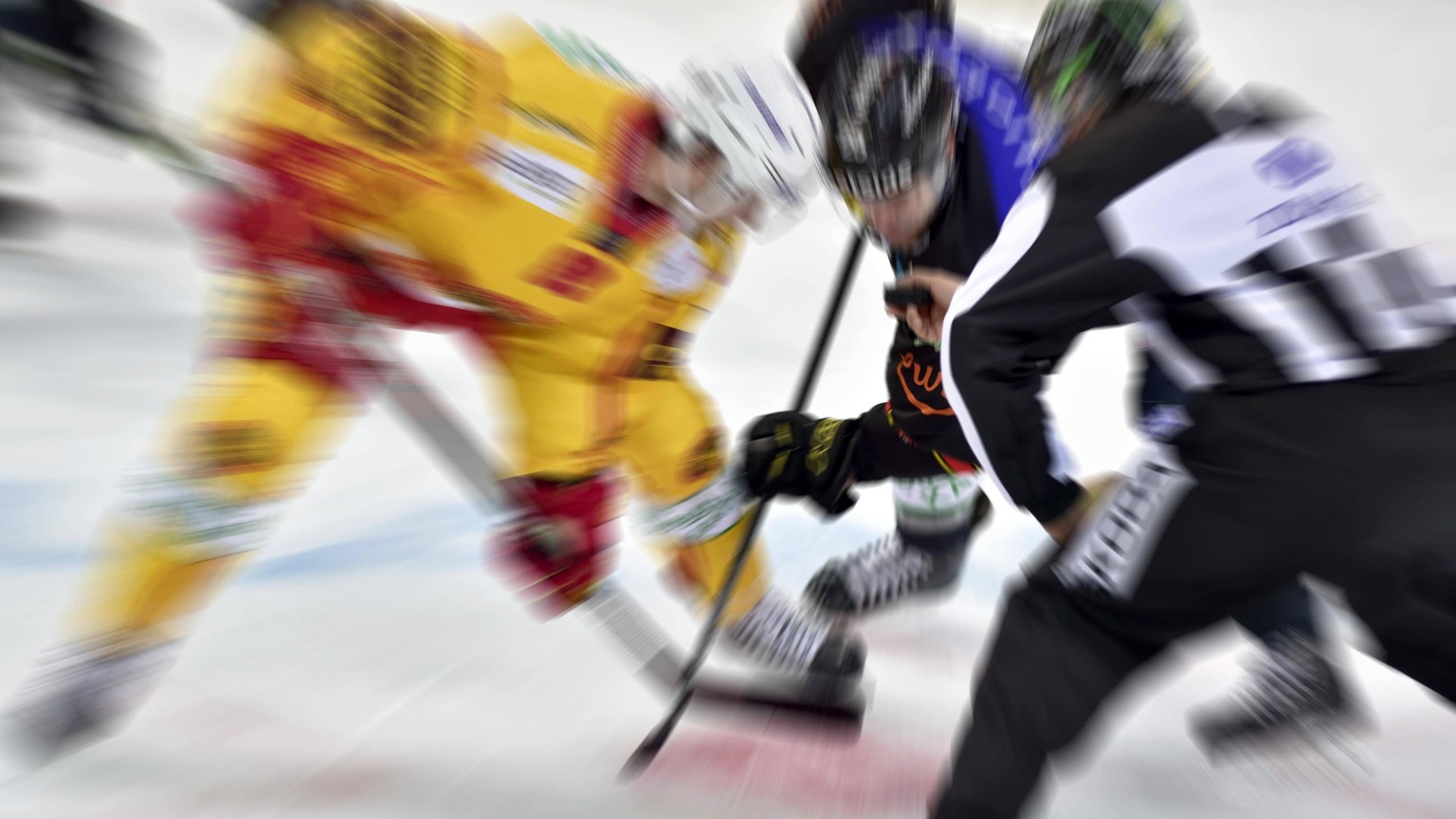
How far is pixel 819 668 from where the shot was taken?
108cm

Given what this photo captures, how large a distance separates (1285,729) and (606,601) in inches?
Answer: 34.2

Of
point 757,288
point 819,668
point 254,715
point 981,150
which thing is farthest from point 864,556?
point 757,288

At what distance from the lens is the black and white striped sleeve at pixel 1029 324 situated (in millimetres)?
588

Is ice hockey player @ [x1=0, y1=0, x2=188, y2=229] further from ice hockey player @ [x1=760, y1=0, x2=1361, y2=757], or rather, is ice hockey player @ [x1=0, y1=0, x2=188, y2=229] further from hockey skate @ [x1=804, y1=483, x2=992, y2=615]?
hockey skate @ [x1=804, y1=483, x2=992, y2=615]

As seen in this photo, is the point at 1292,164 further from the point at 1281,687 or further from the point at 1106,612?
the point at 1281,687

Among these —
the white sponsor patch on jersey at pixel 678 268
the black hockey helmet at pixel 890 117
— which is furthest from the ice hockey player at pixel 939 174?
the white sponsor patch on jersey at pixel 678 268

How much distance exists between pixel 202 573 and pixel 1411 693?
160 cm

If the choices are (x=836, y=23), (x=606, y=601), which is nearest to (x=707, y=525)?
(x=606, y=601)

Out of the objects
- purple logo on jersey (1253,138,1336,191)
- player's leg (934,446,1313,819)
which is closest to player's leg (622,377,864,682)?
player's leg (934,446,1313,819)

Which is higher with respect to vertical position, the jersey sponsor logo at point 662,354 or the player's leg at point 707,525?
the jersey sponsor logo at point 662,354

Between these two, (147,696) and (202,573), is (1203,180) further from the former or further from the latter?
(147,696)

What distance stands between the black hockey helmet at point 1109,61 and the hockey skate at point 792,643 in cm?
71

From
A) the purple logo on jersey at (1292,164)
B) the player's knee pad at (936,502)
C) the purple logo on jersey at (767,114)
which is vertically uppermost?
the purple logo on jersey at (767,114)

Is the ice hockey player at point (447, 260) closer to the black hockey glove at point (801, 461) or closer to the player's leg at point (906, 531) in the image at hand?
the black hockey glove at point (801, 461)
